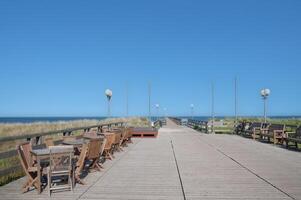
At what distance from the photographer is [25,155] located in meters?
8.26

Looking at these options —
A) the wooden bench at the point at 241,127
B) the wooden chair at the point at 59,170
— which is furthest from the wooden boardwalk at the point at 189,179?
the wooden bench at the point at 241,127

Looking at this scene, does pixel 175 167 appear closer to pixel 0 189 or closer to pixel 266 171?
pixel 266 171

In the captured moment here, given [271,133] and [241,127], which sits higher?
[241,127]

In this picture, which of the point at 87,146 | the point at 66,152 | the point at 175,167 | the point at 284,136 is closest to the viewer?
the point at 66,152

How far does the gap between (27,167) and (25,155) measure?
0.89 ft

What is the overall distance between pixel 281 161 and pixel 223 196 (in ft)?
19.2

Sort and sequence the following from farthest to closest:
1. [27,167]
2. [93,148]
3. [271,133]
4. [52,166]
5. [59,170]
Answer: [271,133], [93,148], [52,166], [27,167], [59,170]

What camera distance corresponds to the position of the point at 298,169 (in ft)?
35.8

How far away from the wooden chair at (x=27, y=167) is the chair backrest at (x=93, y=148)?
1380mm

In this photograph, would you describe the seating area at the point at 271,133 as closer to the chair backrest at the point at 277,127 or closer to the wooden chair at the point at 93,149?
the chair backrest at the point at 277,127

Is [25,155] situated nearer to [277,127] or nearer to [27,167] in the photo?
[27,167]

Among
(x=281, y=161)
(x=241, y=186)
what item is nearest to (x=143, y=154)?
(x=281, y=161)

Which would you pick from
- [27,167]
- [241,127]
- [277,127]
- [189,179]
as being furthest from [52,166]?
[241,127]

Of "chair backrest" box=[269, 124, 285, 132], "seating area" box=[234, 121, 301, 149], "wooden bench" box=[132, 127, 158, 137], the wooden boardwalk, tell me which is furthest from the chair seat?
"wooden bench" box=[132, 127, 158, 137]
